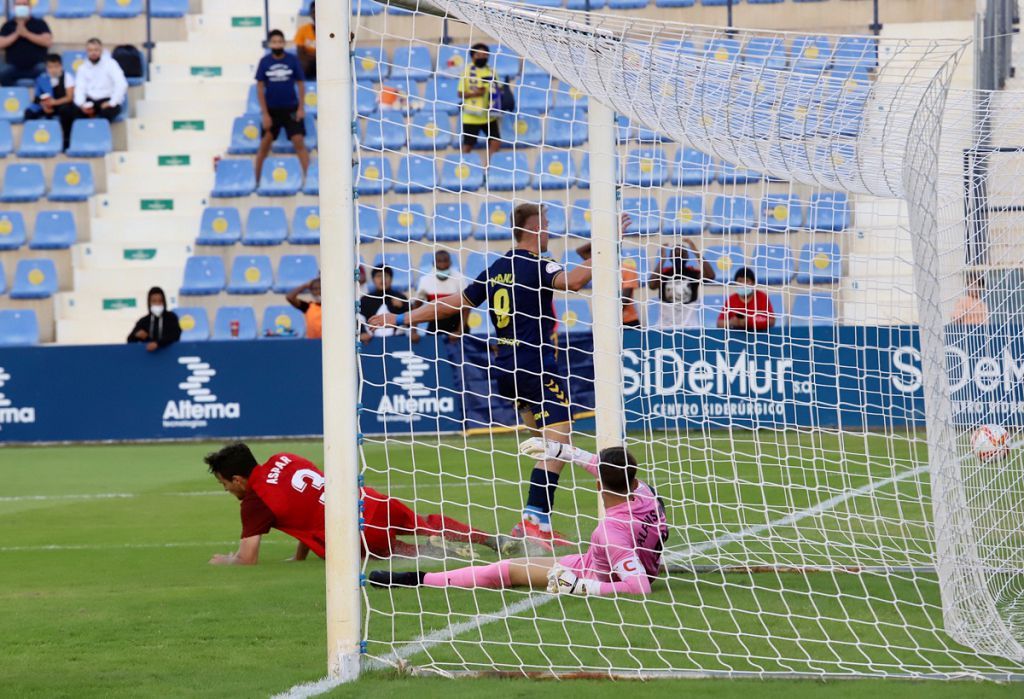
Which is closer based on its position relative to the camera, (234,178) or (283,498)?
(283,498)

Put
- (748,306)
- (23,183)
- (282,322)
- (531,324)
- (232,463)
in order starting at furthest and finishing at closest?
(23,183), (282,322), (748,306), (531,324), (232,463)

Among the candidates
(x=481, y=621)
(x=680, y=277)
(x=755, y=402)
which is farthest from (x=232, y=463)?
(x=680, y=277)

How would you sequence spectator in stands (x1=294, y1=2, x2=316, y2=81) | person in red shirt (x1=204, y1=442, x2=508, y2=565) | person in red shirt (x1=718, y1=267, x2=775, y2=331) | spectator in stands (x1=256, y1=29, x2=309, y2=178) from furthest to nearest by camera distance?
spectator in stands (x1=294, y1=2, x2=316, y2=81) → spectator in stands (x1=256, y1=29, x2=309, y2=178) → person in red shirt (x1=718, y1=267, x2=775, y2=331) → person in red shirt (x1=204, y1=442, x2=508, y2=565)

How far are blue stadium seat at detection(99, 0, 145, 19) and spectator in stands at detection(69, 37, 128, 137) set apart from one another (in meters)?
1.68

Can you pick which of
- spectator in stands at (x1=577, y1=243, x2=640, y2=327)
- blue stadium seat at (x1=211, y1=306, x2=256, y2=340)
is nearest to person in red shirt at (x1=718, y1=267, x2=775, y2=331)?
spectator in stands at (x1=577, y1=243, x2=640, y2=327)

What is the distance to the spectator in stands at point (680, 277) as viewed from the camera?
34.0ft

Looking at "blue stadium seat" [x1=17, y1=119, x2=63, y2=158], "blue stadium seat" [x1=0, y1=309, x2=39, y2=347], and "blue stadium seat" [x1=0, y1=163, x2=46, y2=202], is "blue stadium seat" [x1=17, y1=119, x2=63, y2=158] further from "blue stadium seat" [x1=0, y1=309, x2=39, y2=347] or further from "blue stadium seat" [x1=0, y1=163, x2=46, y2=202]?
"blue stadium seat" [x1=0, y1=309, x2=39, y2=347]

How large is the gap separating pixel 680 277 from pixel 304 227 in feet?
37.1

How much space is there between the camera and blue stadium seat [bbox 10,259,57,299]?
20.4 m

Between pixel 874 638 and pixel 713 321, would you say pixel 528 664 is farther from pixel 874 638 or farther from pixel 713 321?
pixel 713 321

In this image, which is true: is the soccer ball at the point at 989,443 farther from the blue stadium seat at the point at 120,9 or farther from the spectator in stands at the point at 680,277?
the blue stadium seat at the point at 120,9

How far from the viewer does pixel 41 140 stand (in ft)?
72.3

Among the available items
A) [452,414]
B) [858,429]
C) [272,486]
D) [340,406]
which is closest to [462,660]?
[340,406]

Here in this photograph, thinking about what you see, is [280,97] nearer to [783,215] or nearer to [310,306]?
[310,306]
